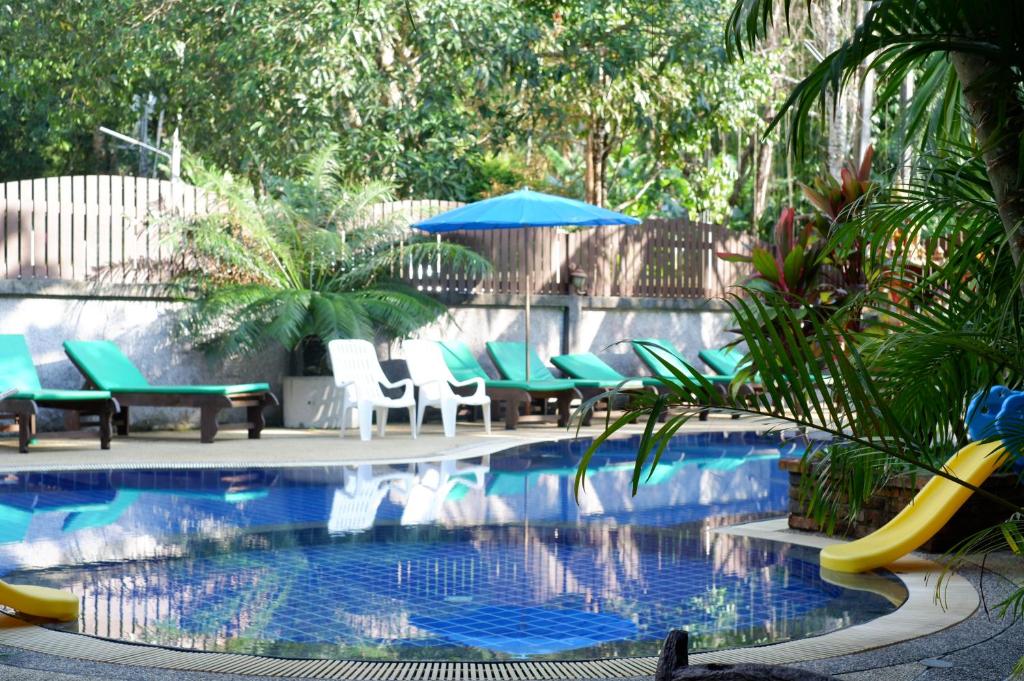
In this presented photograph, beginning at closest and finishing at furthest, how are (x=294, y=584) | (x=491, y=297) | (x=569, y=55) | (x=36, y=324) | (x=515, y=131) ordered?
(x=294, y=584), (x=36, y=324), (x=491, y=297), (x=569, y=55), (x=515, y=131)

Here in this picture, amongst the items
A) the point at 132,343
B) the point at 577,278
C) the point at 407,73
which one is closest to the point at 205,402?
the point at 132,343

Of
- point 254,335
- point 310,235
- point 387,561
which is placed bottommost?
point 387,561

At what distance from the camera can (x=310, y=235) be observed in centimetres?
1436

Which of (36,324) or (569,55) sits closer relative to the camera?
(36,324)

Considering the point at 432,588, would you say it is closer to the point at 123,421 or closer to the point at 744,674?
the point at 744,674

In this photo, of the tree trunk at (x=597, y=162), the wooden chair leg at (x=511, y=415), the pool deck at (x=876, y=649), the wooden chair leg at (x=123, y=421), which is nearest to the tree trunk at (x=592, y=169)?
the tree trunk at (x=597, y=162)

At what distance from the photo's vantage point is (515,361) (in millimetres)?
15430

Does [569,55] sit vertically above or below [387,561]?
above

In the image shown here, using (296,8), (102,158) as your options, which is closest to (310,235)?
(296,8)

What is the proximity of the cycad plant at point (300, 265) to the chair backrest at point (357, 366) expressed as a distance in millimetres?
326

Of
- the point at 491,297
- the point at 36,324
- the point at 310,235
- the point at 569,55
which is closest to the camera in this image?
the point at 36,324

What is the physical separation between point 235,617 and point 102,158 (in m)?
25.9

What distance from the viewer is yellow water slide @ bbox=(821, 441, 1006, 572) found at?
225 inches

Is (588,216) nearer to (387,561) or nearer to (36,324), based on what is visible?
(36,324)
